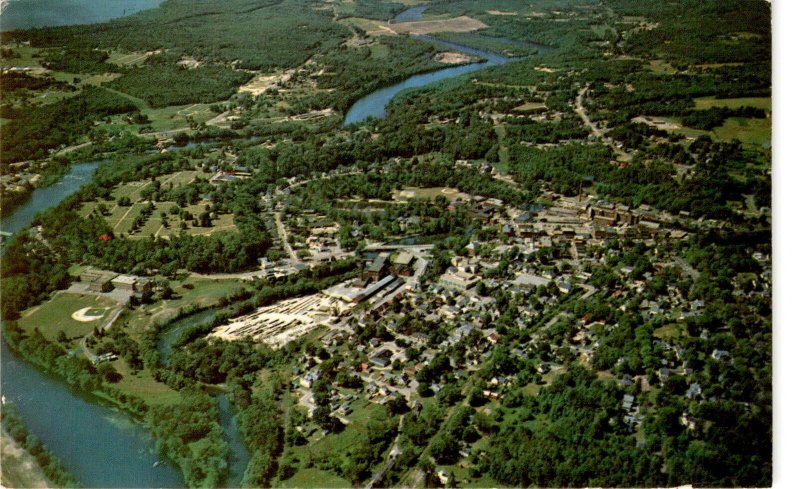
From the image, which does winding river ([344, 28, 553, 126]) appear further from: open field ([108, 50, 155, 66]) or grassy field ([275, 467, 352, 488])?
grassy field ([275, 467, 352, 488])

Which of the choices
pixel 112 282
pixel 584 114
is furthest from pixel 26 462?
pixel 584 114

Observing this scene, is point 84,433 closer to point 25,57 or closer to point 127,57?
point 25,57

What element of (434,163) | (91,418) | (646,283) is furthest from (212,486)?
(434,163)

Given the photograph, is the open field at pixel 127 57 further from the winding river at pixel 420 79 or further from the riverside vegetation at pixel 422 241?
the winding river at pixel 420 79

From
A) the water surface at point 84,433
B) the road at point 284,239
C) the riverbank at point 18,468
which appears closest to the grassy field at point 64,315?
the water surface at point 84,433

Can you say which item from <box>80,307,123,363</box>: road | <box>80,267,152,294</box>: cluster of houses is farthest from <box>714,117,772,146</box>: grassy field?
<box>80,307,123,363</box>: road

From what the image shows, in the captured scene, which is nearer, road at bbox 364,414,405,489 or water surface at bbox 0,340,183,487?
road at bbox 364,414,405,489

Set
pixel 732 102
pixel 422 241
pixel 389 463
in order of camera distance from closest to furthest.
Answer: pixel 389 463 → pixel 422 241 → pixel 732 102
